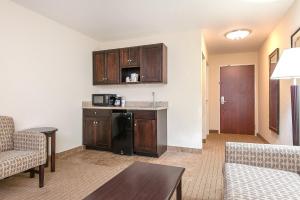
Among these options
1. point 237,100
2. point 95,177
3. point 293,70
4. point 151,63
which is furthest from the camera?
point 237,100

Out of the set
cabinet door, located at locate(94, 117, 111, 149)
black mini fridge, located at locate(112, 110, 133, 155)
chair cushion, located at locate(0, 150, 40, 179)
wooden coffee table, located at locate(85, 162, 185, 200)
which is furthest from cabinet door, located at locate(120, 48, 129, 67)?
wooden coffee table, located at locate(85, 162, 185, 200)

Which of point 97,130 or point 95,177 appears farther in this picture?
point 97,130

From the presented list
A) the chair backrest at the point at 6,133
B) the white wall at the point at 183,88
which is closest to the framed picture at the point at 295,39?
the white wall at the point at 183,88

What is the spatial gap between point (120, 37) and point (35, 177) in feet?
9.98

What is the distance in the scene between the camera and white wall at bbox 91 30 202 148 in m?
3.80

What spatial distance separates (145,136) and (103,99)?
4.18ft

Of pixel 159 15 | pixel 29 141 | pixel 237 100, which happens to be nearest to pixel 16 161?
pixel 29 141

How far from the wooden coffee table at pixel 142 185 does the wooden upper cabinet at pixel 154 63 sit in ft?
7.14

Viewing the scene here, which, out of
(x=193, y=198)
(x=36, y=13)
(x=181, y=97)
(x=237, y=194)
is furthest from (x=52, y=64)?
(x=237, y=194)

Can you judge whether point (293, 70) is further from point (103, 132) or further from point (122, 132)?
point (103, 132)

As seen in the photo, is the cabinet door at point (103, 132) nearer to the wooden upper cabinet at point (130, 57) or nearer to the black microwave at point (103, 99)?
the black microwave at point (103, 99)

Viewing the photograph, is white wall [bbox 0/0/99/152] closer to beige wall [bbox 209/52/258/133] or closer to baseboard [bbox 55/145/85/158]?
baseboard [bbox 55/145/85/158]

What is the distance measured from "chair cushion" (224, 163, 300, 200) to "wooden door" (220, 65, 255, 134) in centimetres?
437

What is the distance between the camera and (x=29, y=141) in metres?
2.37
